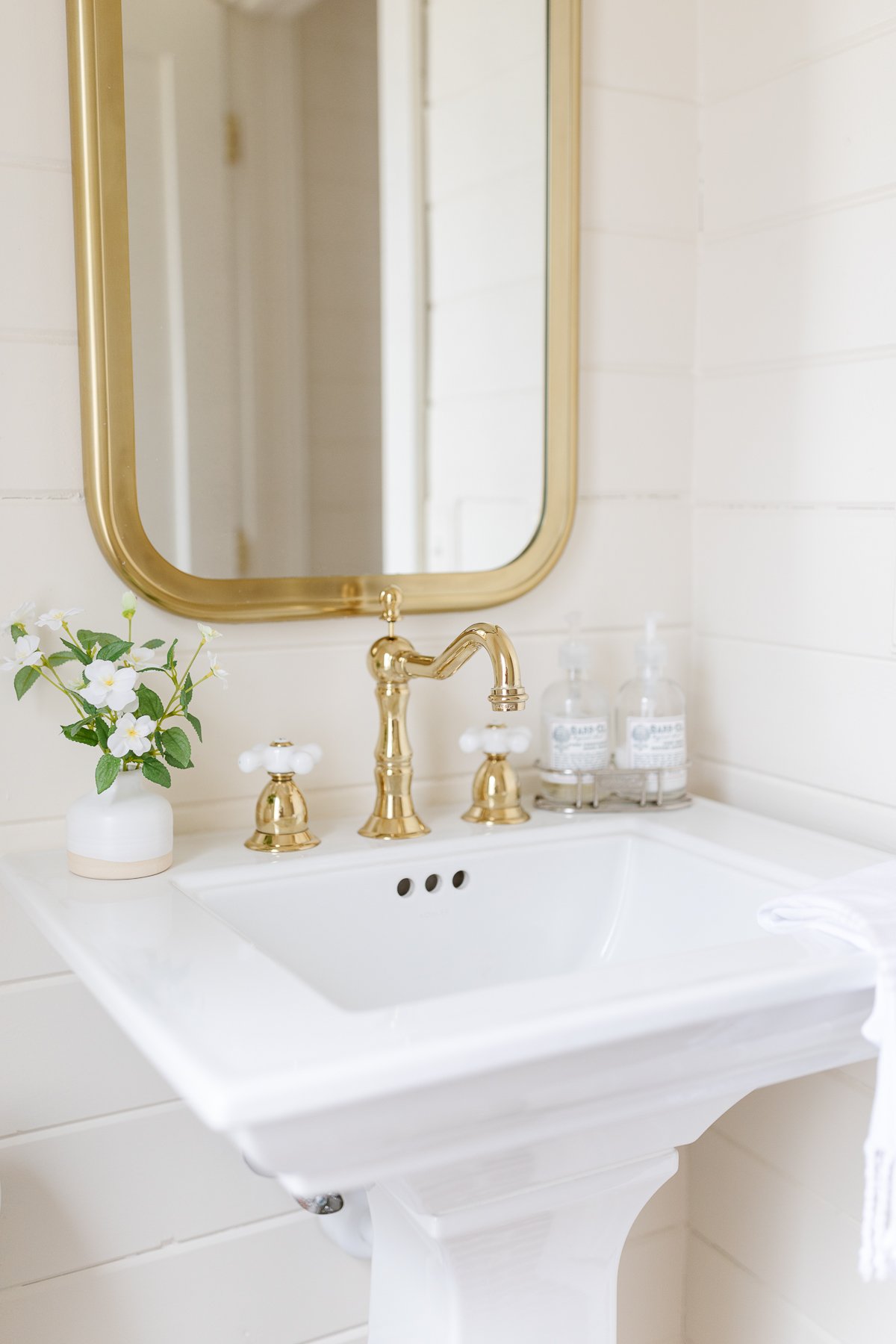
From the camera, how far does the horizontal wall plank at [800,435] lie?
46.9 inches

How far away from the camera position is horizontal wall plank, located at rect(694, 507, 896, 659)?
47.3 inches

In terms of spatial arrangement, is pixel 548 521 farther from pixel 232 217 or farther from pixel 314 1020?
pixel 314 1020

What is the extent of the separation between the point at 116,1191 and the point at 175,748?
0.44 meters

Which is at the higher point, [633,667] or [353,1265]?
[633,667]

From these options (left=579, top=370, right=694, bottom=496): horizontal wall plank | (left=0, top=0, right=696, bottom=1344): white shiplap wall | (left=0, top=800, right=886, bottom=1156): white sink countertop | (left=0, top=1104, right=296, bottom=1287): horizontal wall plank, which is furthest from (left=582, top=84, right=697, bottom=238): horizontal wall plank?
(left=0, top=1104, right=296, bottom=1287): horizontal wall plank

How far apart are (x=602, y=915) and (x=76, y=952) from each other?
545mm

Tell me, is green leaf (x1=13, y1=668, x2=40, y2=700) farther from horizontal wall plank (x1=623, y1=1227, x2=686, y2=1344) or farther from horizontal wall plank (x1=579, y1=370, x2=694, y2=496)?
horizontal wall plank (x1=623, y1=1227, x2=686, y2=1344)

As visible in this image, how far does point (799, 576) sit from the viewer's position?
129 cm

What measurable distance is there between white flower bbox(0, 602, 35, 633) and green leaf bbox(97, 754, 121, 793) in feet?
0.50

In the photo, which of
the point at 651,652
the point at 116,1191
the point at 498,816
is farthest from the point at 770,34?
the point at 116,1191

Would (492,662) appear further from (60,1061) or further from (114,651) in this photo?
(60,1061)

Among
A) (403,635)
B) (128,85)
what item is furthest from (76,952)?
(128,85)

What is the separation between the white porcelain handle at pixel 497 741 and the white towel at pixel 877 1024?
1.19 feet

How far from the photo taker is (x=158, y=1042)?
702 millimetres
